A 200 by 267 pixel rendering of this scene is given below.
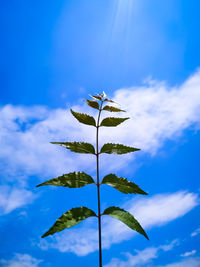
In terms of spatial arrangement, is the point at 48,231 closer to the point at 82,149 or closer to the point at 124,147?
the point at 82,149

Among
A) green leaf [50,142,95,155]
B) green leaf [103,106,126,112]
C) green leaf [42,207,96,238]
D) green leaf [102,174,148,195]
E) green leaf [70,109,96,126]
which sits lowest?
green leaf [42,207,96,238]

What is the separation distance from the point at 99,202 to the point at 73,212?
0.21m

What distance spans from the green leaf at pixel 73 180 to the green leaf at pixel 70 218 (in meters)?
0.21

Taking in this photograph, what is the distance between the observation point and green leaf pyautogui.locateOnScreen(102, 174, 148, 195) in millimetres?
1962

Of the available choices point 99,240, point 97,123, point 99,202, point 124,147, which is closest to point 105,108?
point 97,123

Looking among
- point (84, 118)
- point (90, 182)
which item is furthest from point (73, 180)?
point (84, 118)

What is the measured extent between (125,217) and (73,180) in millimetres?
488

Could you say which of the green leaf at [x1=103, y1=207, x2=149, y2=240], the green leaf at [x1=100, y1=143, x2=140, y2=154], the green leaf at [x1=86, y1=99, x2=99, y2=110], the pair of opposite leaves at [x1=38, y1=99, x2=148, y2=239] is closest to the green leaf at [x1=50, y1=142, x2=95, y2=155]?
the pair of opposite leaves at [x1=38, y1=99, x2=148, y2=239]

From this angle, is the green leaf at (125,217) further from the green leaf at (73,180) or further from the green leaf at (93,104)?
the green leaf at (93,104)

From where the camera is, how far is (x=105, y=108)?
2.38 meters

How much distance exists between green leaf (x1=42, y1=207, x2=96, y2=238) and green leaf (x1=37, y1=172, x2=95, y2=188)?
0.69 ft

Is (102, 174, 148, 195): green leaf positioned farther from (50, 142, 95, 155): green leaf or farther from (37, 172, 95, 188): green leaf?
(50, 142, 95, 155): green leaf

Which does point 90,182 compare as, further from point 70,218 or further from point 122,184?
point 70,218

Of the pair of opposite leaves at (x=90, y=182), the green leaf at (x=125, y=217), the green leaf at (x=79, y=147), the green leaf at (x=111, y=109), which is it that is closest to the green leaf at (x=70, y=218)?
the pair of opposite leaves at (x=90, y=182)
